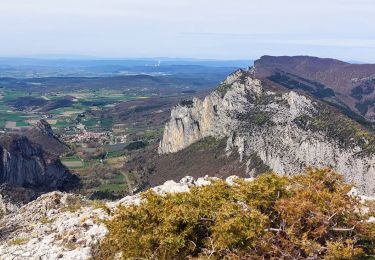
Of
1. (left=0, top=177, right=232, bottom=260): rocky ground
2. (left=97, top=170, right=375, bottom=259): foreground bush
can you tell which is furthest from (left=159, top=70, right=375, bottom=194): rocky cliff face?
(left=97, top=170, right=375, bottom=259): foreground bush

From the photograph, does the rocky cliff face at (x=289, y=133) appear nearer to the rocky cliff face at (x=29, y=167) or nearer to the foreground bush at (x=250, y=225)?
the rocky cliff face at (x=29, y=167)

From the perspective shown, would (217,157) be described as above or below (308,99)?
below

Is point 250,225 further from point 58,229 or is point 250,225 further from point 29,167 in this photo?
point 29,167

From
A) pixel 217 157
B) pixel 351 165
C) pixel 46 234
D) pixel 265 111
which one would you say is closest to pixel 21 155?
pixel 217 157

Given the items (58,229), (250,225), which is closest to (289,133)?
(58,229)

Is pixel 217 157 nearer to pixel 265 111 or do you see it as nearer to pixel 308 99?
pixel 265 111

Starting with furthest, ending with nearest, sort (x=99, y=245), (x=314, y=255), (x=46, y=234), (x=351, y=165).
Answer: (x=351, y=165)
(x=46, y=234)
(x=99, y=245)
(x=314, y=255)
